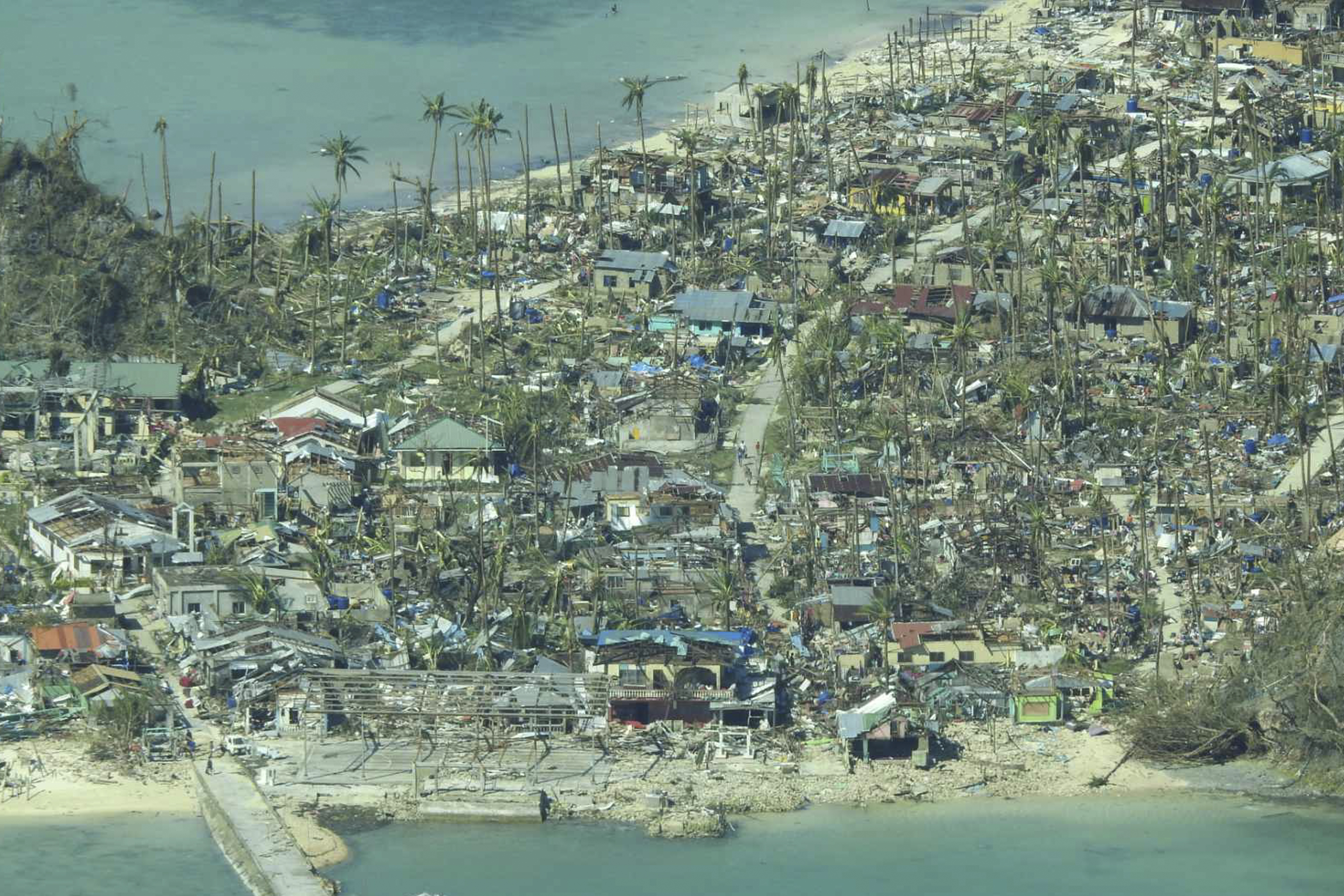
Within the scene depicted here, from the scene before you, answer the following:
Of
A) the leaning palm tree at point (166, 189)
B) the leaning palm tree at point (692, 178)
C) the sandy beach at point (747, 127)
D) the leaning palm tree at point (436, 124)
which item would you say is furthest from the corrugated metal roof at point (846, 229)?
the leaning palm tree at point (166, 189)

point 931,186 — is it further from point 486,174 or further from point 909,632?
point 909,632

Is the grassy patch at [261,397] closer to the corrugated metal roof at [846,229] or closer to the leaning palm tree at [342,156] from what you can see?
the leaning palm tree at [342,156]

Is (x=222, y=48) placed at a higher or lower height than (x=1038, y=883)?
higher

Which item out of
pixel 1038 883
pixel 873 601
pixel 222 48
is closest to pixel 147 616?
pixel 873 601

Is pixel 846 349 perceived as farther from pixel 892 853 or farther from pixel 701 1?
pixel 701 1

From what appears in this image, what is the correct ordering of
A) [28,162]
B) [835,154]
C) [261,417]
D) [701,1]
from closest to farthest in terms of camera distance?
[261,417] < [28,162] < [835,154] < [701,1]

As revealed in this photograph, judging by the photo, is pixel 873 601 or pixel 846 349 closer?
pixel 873 601

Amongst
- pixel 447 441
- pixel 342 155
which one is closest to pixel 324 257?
pixel 342 155
